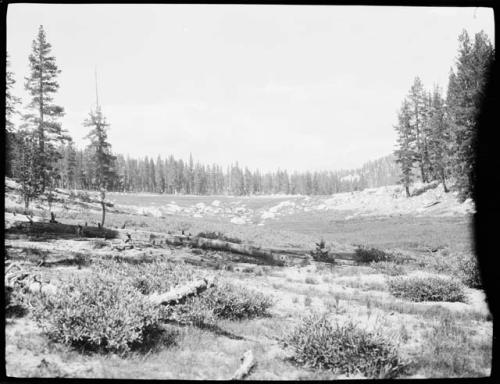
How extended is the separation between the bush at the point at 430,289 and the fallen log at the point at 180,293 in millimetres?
5334

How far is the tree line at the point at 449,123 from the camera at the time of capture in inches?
260

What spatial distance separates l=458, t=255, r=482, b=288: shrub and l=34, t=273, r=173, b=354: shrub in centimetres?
691

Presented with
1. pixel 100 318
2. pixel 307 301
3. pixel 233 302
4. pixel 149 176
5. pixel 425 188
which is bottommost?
pixel 307 301

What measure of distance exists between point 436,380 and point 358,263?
8.12 m

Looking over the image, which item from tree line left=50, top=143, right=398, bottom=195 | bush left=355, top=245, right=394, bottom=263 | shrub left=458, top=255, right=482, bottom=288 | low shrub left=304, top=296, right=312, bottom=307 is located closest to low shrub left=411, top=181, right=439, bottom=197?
tree line left=50, top=143, right=398, bottom=195

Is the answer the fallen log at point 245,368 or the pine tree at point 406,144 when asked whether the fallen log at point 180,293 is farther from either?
the pine tree at point 406,144

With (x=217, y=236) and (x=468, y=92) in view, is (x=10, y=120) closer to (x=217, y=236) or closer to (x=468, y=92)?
(x=217, y=236)

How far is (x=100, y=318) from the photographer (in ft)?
17.9

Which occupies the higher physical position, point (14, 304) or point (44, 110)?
point (44, 110)

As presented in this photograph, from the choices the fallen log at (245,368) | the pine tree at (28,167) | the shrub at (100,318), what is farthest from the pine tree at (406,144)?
the pine tree at (28,167)

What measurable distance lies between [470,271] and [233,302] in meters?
5.87

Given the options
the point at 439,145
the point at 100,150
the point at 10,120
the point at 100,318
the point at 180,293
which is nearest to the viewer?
Result: the point at 100,318

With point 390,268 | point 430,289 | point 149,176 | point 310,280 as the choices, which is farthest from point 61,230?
point 149,176

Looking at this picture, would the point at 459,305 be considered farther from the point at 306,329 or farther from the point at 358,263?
the point at 358,263
